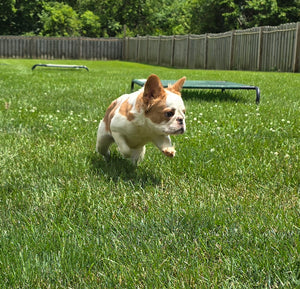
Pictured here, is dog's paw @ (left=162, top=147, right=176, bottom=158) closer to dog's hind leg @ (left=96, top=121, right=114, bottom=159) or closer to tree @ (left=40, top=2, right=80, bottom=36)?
dog's hind leg @ (left=96, top=121, right=114, bottom=159)

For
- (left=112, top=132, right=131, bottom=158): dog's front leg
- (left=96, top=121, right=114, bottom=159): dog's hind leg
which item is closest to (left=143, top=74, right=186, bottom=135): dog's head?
(left=112, top=132, right=131, bottom=158): dog's front leg

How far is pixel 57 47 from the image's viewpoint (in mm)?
28500

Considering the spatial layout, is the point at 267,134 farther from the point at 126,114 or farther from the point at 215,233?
the point at 215,233

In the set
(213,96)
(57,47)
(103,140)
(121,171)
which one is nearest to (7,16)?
(57,47)

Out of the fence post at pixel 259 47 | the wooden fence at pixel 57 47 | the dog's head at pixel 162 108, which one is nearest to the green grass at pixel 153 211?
the dog's head at pixel 162 108

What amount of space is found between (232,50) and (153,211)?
59.0 feet

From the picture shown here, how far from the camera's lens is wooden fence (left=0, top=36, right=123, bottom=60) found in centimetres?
2805

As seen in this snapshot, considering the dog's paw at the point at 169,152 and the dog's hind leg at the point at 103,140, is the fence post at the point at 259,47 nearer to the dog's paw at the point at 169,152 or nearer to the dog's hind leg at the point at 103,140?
the dog's hind leg at the point at 103,140

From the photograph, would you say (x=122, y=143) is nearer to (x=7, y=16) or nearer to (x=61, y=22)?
(x=61, y=22)

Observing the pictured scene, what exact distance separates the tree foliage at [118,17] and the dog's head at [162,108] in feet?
86.8

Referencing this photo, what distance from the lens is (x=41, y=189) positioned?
262 cm

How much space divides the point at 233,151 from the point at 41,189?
1.65m

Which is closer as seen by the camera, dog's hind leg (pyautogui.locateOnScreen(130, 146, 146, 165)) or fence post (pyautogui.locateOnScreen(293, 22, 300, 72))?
dog's hind leg (pyautogui.locateOnScreen(130, 146, 146, 165))

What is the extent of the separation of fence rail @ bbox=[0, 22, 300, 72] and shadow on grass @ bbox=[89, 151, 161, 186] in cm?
1347
